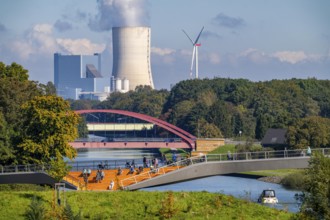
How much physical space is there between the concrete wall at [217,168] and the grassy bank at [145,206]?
16485 mm

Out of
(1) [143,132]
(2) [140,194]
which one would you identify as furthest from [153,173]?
(1) [143,132]

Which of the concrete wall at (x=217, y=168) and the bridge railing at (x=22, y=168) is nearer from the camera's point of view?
the concrete wall at (x=217, y=168)

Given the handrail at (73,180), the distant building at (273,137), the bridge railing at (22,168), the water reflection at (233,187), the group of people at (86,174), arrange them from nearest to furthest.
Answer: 1. the handrail at (73,180)
2. the group of people at (86,174)
3. the bridge railing at (22,168)
4. the water reflection at (233,187)
5. the distant building at (273,137)

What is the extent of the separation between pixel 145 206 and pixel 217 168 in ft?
73.5

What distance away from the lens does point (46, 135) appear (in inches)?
2422

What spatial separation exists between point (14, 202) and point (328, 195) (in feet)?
39.0

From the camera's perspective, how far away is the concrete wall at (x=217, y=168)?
193ft

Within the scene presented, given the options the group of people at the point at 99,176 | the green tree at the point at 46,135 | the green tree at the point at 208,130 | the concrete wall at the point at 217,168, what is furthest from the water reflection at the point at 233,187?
the green tree at the point at 208,130

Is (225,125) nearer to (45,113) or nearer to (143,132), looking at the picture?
(143,132)

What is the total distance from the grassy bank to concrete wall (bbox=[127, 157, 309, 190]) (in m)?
16.5

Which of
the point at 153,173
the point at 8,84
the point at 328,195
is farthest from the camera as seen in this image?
the point at 8,84

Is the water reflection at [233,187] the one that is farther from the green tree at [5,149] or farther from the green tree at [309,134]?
the green tree at [5,149]

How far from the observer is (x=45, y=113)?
61469mm

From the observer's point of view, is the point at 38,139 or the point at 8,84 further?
the point at 8,84
